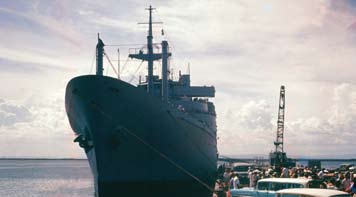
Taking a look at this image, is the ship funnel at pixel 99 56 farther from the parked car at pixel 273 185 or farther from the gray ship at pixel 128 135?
the parked car at pixel 273 185

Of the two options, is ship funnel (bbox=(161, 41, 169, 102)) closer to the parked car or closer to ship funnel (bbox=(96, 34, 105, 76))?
ship funnel (bbox=(96, 34, 105, 76))

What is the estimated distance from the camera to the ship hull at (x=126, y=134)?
85.6 ft

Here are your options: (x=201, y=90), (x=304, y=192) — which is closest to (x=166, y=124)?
(x=304, y=192)

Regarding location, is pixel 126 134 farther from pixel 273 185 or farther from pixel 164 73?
pixel 273 185

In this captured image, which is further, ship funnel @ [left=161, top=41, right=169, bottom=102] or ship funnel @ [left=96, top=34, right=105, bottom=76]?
ship funnel @ [left=161, top=41, right=169, bottom=102]

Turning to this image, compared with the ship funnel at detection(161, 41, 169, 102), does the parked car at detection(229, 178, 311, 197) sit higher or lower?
lower

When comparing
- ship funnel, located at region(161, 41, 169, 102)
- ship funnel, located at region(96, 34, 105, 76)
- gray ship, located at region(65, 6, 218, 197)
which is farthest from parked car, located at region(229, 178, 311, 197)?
ship funnel, located at region(96, 34, 105, 76)

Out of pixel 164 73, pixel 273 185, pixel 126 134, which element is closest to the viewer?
pixel 273 185

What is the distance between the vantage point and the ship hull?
26.1 meters

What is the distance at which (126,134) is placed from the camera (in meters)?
26.5

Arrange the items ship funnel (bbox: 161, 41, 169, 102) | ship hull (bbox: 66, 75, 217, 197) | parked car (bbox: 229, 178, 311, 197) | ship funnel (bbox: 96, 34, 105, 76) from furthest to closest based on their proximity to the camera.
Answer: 1. ship funnel (bbox: 161, 41, 169, 102)
2. ship funnel (bbox: 96, 34, 105, 76)
3. ship hull (bbox: 66, 75, 217, 197)
4. parked car (bbox: 229, 178, 311, 197)

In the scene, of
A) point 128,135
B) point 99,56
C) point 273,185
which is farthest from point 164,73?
point 273,185

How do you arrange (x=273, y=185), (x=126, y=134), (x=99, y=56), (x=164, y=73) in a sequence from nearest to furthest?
(x=273, y=185)
(x=126, y=134)
(x=99, y=56)
(x=164, y=73)

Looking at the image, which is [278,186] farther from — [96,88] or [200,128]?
[200,128]
